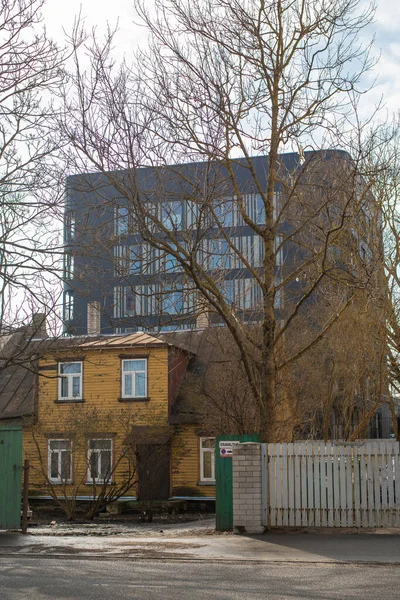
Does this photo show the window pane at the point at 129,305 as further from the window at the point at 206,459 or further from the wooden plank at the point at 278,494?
the window at the point at 206,459

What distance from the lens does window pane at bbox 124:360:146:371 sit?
108 feet

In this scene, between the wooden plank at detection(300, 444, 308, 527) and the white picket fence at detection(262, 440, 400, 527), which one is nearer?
the white picket fence at detection(262, 440, 400, 527)

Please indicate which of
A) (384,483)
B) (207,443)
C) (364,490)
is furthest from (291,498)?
(207,443)

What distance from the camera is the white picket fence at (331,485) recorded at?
13.6m

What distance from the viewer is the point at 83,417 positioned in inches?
1224

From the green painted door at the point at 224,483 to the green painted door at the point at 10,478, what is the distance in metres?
3.64

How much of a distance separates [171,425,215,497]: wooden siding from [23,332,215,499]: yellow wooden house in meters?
0.04

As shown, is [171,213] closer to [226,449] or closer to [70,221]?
[70,221]

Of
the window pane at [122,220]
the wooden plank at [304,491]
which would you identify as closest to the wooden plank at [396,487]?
the wooden plank at [304,491]

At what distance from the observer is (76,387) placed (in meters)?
33.8

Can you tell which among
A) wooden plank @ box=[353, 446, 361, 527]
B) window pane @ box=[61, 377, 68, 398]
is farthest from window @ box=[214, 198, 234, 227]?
window pane @ box=[61, 377, 68, 398]

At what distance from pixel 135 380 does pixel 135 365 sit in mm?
602

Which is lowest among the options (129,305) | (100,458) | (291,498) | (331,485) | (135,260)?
(100,458)

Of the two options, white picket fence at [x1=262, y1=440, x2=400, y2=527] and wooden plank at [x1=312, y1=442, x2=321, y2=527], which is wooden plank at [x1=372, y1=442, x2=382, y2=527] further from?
wooden plank at [x1=312, y1=442, x2=321, y2=527]
